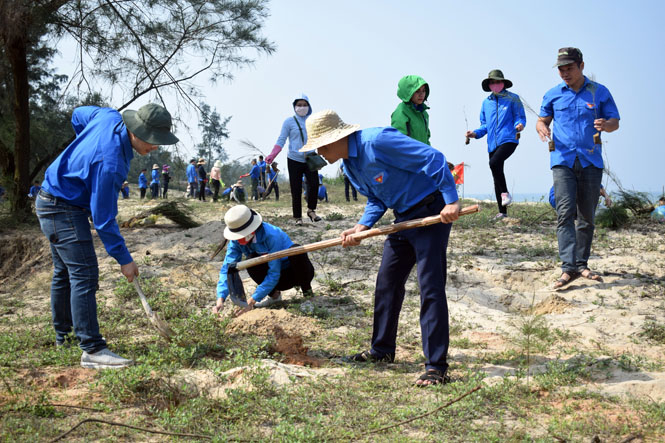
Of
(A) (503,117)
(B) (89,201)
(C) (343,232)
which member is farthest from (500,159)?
(B) (89,201)

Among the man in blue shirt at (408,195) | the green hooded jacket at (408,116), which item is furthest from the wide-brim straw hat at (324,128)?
the green hooded jacket at (408,116)

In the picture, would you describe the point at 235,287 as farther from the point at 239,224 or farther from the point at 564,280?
the point at 564,280

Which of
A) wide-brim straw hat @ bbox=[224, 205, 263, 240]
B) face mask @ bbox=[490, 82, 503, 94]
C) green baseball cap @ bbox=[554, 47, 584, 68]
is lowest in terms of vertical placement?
wide-brim straw hat @ bbox=[224, 205, 263, 240]

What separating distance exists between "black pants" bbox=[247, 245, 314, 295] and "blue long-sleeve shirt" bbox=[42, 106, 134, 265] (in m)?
1.68

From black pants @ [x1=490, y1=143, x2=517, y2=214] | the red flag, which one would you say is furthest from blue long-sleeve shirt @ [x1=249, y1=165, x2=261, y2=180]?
black pants @ [x1=490, y1=143, x2=517, y2=214]

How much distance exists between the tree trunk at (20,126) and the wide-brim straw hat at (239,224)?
6659 mm

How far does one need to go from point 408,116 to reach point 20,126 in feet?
24.5

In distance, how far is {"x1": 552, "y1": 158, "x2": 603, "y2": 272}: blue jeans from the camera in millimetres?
5391

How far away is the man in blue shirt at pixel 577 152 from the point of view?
5.34 m

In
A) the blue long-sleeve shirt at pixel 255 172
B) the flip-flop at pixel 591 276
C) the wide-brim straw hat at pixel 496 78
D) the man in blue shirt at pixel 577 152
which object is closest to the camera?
the man in blue shirt at pixel 577 152

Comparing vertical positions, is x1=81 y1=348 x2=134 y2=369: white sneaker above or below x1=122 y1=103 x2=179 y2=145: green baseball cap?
below

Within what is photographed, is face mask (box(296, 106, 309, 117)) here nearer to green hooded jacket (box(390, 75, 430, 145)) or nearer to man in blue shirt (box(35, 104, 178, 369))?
green hooded jacket (box(390, 75, 430, 145))

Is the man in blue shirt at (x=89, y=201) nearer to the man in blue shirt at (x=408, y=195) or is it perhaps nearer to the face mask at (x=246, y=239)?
the man in blue shirt at (x=408, y=195)

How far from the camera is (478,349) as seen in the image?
418 centimetres
